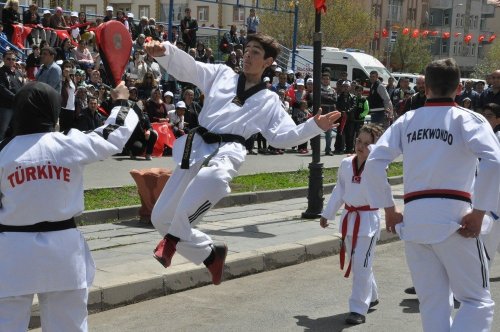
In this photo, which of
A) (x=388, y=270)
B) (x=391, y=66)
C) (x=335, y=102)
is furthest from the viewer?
(x=391, y=66)

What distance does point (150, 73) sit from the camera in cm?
2039

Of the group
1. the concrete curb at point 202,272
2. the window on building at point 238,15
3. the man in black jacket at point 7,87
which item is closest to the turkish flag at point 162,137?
the man in black jacket at point 7,87

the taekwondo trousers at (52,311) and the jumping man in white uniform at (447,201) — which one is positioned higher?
the jumping man in white uniform at (447,201)

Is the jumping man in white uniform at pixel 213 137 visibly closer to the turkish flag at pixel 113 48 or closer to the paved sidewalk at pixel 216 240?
the paved sidewalk at pixel 216 240

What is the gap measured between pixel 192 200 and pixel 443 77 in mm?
2189

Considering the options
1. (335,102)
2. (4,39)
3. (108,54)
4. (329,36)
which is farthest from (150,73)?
(329,36)

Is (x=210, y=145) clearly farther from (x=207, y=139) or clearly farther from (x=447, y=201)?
(x=447, y=201)

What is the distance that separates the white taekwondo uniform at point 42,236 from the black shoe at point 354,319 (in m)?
3.05

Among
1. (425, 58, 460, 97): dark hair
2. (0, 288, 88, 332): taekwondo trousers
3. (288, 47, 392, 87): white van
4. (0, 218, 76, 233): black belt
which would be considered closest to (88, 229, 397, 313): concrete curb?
(0, 288, 88, 332): taekwondo trousers

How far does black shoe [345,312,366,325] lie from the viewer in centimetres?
729

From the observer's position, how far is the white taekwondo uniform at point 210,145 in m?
6.58

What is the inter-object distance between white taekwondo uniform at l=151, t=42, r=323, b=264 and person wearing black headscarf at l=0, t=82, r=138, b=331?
179 cm

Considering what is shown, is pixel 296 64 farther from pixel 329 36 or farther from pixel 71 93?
pixel 329 36

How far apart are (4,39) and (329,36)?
145ft
